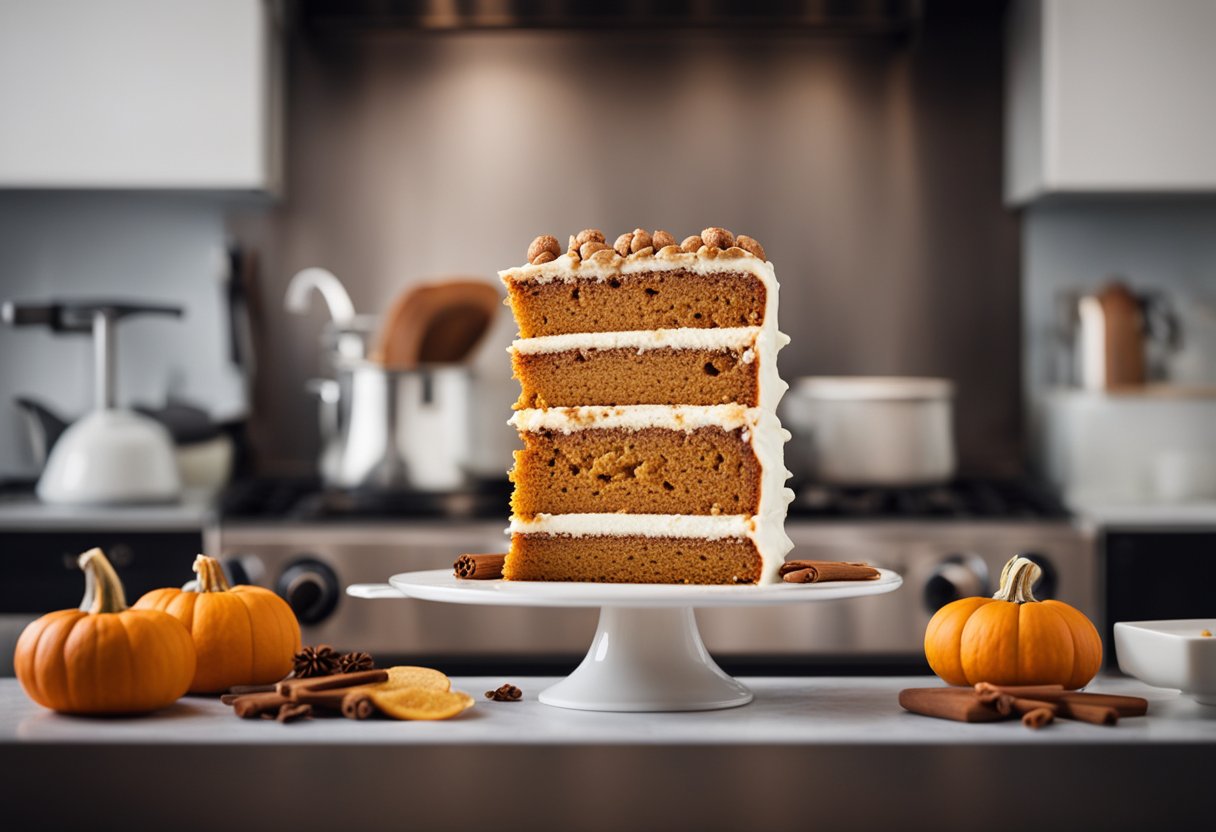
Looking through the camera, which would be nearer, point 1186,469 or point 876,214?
point 1186,469

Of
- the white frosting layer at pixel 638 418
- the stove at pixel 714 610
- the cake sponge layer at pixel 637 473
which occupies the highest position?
the white frosting layer at pixel 638 418

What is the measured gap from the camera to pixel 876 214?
3.59 meters

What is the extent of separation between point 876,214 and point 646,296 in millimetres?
2103

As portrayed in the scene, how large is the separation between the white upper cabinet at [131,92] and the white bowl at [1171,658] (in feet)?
7.79

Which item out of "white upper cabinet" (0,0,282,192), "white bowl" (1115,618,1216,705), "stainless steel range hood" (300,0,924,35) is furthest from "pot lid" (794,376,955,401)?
"white bowl" (1115,618,1216,705)

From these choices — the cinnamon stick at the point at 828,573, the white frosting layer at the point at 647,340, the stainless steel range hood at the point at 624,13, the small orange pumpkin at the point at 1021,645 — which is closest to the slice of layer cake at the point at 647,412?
the white frosting layer at the point at 647,340

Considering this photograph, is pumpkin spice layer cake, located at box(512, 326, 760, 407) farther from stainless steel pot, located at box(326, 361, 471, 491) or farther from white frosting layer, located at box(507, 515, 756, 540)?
stainless steel pot, located at box(326, 361, 471, 491)

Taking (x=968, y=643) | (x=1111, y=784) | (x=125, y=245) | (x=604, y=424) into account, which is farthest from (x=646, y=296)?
(x=125, y=245)

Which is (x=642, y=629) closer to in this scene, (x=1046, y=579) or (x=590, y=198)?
(x=1046, y=579)

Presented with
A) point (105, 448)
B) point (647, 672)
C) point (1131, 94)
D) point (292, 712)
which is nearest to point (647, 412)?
point (647, 672)

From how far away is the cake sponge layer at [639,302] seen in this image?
5.24 ft

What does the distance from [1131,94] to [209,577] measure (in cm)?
245

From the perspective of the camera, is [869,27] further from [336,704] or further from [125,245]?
[336,704]

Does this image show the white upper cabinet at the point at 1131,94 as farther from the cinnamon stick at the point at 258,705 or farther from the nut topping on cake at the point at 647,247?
the cinnamon stick at the point at 258,705
